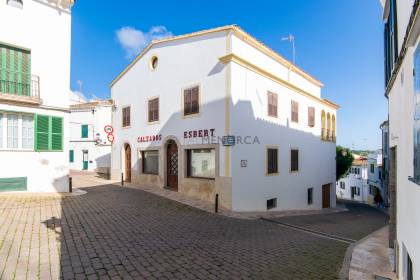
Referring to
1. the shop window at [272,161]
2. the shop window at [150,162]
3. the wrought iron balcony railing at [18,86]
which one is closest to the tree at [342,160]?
the shop window at [272,161]

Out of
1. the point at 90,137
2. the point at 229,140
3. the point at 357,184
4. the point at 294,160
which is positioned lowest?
the point at 357,184

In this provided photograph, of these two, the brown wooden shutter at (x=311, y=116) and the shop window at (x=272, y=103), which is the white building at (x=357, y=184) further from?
the shop window at (x=272, y=103)

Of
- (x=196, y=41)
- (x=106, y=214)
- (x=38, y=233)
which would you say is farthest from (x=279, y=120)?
(x=38, y=233)

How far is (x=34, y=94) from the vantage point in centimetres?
1180

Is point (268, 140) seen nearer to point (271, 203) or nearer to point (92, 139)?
point (271, 203)

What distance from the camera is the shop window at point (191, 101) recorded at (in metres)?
13.4

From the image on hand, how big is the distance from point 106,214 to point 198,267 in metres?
5.13

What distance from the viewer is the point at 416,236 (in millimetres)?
3662

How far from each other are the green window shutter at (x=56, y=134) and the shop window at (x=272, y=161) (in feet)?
36.0

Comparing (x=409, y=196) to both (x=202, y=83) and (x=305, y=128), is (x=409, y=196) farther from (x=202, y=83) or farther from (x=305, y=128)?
(x=305, y=128)

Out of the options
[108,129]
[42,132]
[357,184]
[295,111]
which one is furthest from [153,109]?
[357,184]

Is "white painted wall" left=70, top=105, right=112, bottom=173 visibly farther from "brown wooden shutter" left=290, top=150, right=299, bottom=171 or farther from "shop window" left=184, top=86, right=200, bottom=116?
"brown wooden shutter" left=290, top=150, right=299, bottom=171

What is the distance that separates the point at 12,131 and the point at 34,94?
6.38 ft

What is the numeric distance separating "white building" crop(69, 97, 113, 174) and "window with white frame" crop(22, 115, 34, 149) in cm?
1447
